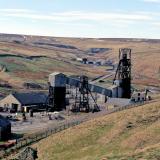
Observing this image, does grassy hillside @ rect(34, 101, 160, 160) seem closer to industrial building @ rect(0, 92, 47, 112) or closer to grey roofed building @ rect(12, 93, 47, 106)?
industrial building @ rect(0, 92, 47, 112)

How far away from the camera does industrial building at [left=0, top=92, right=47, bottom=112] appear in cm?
11000

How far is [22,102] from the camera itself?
110500 millimetres

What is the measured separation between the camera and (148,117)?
217ft

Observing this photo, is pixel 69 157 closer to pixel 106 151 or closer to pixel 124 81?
pixel 106 151

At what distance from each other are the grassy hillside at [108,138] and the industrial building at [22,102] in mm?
41588

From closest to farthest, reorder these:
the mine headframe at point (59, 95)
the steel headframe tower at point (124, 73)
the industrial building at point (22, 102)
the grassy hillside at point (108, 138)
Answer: the grassy hillside at point (108, 138), the mine headframe at point (59, 95), the industrial building at point (22, 102), the steel headframe tower at point (124, 73)

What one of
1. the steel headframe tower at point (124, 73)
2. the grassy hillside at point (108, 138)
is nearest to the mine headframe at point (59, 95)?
the steel headframe tower at point (124, 73)

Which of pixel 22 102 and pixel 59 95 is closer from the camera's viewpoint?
pixel 22 102

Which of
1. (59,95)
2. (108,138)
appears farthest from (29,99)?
(108,138)

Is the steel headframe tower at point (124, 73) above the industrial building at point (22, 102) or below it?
above

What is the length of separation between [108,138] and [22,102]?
53673 mm

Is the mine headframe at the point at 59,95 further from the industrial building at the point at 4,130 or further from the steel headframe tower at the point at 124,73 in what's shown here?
the industrial building at the point at 4,130

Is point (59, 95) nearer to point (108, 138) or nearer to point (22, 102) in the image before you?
point (22, 102)

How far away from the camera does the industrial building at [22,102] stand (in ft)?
361
